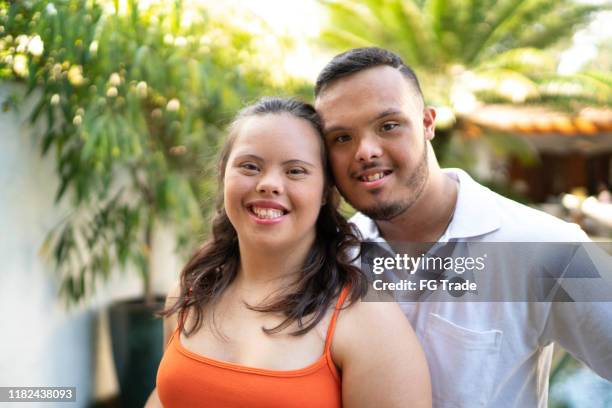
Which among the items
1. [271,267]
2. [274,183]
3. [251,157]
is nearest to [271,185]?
[274,183]

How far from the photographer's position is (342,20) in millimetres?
8023

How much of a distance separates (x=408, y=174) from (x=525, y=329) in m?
0.57

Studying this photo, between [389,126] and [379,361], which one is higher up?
[389,126]

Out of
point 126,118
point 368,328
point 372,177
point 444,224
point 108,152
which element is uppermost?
point 126,118

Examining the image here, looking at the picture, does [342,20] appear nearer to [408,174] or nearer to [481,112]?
[481,112]

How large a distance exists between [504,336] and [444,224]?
1.30 ft

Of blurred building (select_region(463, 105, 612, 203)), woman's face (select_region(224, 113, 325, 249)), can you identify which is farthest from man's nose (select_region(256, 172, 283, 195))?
blurred building (select_region(463, 105, 612, 203))

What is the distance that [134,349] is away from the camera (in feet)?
12.3

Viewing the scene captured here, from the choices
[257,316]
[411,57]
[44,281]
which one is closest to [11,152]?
[44,281]

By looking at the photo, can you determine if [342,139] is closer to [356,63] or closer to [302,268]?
[356,63]

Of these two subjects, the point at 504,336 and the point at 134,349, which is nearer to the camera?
the point at 504,336

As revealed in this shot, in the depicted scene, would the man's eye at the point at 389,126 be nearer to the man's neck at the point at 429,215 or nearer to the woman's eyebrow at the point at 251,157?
the man's neck at the point at 429,215

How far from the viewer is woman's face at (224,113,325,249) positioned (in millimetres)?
1545

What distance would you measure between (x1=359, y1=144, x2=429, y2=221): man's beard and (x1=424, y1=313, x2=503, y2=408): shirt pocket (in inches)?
14.5
